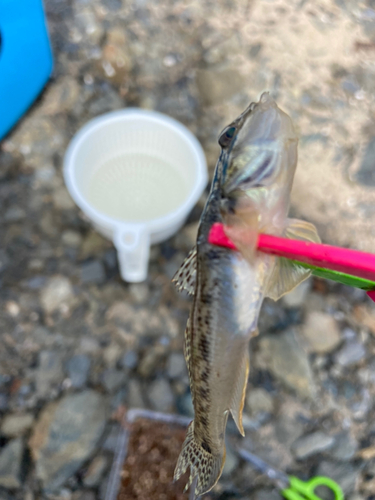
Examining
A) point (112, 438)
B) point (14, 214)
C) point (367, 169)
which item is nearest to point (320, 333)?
point (367, 169)

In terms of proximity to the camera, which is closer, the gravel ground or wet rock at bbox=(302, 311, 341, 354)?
the gravel ground

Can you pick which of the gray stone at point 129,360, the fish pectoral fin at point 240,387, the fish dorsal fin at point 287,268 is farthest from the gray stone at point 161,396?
the fish dorsal fin at point 287,268

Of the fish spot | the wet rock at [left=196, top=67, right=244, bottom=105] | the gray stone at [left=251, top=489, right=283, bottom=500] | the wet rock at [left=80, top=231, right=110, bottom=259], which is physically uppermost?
the wet rock at [left=196, top=67, right=244, bottom=105]

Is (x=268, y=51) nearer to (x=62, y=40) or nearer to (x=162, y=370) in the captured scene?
(x=62, y=40)

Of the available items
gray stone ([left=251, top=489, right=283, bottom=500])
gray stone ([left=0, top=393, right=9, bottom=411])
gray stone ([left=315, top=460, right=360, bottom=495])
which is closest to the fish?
gray stone ([left=251, top=489, right=283, bottom=500])

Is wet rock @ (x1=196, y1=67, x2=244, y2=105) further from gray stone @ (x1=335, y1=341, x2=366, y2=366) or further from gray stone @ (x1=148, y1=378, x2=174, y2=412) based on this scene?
gray stone @ (x1=148, y1=378, x2=174, y2=412)

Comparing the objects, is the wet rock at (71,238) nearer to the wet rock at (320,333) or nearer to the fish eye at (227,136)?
the wet rock at (320,333)

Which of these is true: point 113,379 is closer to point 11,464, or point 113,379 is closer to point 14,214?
point 11,464

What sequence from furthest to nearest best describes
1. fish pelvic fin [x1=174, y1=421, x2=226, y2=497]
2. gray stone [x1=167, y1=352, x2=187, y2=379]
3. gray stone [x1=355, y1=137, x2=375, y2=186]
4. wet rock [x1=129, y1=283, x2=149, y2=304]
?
1. gray stone [x1=355, y1=137, x2=375, y2=186]
2. wet rock [x1=129, y1=283, x2=149, y2=304]
3. gray stone [x1=167, y1=352, x2=187, y2=379]
4. fish pelvic fin [x1=174, y1=421, x2=226, y2=497]
